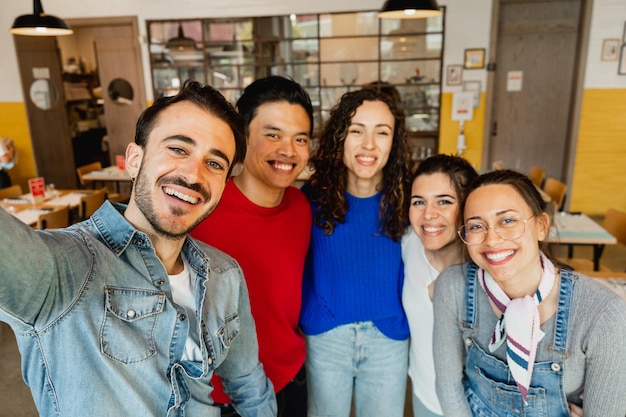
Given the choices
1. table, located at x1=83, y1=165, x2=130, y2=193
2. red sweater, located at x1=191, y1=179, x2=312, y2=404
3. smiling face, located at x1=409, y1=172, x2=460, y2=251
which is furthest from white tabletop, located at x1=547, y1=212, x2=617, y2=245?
table, located at x1=83, y1=165, x2=130, y2=193

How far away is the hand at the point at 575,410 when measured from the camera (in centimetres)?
125

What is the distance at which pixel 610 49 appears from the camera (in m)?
5.65

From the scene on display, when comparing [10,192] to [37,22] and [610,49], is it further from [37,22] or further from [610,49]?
[610,49]

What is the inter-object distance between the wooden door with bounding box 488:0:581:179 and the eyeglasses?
5.54m

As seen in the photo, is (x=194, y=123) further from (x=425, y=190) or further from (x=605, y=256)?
(x=605, y=256)

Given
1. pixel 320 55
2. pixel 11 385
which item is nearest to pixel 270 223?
pixel 11 385

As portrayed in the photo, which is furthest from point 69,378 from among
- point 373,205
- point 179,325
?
point 373,205

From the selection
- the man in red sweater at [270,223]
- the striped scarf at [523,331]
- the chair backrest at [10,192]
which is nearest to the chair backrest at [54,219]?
the chair backrest at [10,192]

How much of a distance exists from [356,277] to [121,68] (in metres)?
6.63

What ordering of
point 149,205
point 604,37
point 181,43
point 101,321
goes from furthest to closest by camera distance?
point 181,43 → point 604,37 → point 149,205 → point 101,321

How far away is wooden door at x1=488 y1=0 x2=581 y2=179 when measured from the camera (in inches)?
233

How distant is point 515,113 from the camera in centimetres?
630

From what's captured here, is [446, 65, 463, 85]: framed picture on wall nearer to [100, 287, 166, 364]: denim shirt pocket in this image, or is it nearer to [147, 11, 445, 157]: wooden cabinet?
[147, 11, 445, 157]: wooden cabinet

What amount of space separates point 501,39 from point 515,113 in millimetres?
1065
